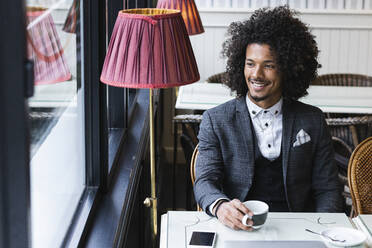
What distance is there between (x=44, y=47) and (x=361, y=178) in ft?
5.15

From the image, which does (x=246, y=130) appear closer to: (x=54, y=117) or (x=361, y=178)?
(x=361, y=178)

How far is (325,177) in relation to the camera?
7.58 feet

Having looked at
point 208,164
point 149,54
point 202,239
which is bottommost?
point 202,239

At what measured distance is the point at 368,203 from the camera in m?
2.43

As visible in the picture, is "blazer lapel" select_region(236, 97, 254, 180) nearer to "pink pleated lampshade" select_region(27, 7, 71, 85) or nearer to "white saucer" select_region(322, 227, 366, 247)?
"white saucer" select_region(322, 227, 366, 247)

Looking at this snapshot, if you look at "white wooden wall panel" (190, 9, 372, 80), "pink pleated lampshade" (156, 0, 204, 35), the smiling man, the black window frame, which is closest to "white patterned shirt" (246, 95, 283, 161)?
the smiling man

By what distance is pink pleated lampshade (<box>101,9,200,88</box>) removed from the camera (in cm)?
171

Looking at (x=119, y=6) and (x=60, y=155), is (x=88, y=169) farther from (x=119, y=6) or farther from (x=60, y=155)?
(x=119, y=6)

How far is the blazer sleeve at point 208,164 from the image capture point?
7.22 feet

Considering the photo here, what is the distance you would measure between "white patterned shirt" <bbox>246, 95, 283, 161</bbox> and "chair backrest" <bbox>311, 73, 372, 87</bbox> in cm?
198

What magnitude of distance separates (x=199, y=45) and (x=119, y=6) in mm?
2209

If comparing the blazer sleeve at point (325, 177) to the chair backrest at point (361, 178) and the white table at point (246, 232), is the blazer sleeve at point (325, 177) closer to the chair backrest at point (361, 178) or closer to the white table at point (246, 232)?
the chair backrest at point (361, 178)

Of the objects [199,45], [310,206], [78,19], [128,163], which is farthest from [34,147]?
[199,45]

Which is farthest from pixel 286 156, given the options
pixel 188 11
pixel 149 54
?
pixel 188 11
